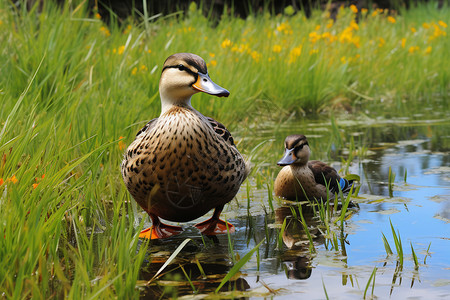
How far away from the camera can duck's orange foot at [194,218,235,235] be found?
4.02 metres

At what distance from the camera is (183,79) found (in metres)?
3.69

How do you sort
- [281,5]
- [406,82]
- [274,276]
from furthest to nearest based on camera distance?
1. [281,5]
2. [406,82]
3. [274,276]

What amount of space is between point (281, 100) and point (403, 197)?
10.8 feet

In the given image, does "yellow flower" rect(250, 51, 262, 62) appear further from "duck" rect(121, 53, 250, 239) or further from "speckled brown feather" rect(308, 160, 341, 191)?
"duck" rect(121, 53, 250, 239)

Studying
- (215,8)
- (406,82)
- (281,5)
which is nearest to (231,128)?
(406,82)

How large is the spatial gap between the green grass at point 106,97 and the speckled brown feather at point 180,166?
205 millimetres

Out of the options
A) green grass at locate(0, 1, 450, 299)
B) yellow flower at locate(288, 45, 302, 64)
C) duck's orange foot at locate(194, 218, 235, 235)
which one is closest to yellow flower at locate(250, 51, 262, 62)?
green grass at locate(0, 1, 450, 299)

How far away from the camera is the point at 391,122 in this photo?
7852mm

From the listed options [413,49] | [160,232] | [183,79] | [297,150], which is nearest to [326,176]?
[297,150]

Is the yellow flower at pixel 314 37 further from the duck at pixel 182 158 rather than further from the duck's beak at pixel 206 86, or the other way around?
the duck's beak at pixel 206 86

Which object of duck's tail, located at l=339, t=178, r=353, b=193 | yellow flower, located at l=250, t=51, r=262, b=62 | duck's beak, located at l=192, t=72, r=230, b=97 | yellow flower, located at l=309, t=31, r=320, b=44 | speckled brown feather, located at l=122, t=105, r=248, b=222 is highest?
duck's beak, located at l=192, t=72, r=230, b=97

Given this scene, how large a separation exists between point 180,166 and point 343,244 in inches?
41.0

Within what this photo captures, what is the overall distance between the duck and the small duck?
3.80 ft

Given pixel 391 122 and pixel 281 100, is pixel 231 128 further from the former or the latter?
pixel 391 122
